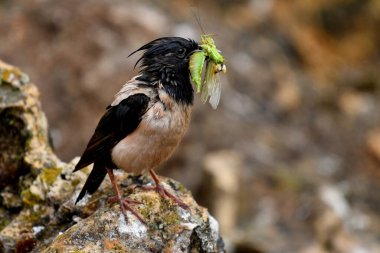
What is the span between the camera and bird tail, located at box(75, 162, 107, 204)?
742 centimetres

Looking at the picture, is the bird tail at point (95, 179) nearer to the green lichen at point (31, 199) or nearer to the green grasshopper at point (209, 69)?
the green lichen at point (31, 199)

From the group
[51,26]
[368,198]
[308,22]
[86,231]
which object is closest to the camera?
[86,231]

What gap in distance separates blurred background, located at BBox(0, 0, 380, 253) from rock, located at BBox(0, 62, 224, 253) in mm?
4013

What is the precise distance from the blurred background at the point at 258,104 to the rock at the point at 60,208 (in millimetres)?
4013

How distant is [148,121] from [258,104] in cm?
952

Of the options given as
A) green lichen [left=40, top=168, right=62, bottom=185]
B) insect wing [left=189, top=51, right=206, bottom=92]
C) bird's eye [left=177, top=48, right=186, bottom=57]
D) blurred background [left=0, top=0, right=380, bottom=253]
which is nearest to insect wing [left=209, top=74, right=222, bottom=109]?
insect wing [left=189, top=51, right=206, bottom=92]

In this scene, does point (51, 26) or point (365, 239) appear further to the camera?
point (51, 26)

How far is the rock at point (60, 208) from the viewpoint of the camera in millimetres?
6719

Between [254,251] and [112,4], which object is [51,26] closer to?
[112,4]

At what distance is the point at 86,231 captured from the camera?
6.59 metres

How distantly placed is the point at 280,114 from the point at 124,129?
9705 mm

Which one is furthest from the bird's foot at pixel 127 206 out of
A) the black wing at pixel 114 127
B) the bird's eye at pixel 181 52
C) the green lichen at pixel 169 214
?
the bird's eye at pixel 181 52

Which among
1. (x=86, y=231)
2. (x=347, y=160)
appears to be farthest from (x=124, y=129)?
(x=347, y=160)

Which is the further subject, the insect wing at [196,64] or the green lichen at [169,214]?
the insect wing at [196,64]
